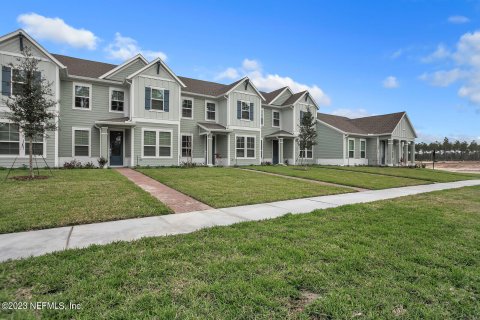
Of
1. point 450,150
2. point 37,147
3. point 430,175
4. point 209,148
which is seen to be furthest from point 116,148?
point 450,150

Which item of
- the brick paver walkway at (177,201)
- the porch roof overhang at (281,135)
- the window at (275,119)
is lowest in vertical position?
the brick paver walkway at (177,201)

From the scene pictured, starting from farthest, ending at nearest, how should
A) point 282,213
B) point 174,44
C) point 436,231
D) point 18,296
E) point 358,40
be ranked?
point 358,40 < point 174,44 < point 282,213 < point 436,231 < point 18,296

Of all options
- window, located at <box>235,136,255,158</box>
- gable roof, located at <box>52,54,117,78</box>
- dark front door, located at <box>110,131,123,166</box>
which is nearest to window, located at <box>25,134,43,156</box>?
dark front door, located at <box>110,131,123,166</box>

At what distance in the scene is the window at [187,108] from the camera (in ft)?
69.2

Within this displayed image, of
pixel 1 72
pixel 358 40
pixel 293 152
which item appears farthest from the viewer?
pixel 293 152

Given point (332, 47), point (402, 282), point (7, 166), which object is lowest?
point (402, 282)

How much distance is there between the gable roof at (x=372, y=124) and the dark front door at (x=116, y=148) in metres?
21.0

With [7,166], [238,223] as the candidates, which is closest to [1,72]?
[7,166]

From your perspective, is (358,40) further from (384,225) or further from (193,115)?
(384,225)

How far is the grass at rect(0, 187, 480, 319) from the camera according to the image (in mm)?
2406

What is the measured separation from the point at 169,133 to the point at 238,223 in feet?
49.3

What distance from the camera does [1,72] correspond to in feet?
46.9

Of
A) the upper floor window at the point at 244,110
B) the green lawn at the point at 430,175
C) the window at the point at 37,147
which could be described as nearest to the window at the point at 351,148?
the green lawn at the point at 430,175

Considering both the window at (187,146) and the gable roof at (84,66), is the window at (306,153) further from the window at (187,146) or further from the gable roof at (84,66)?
the gable roof at (84,66)
